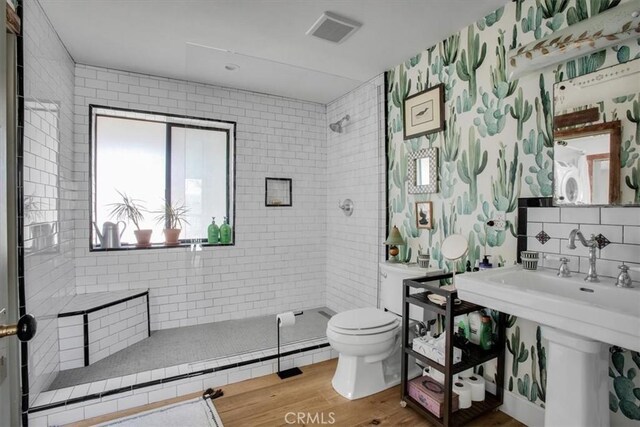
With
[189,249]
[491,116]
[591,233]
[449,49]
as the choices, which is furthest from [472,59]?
[189,249]

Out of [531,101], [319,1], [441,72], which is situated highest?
[319,1]

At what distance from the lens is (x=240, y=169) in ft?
11.1

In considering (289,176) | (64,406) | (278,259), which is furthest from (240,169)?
(64,406)

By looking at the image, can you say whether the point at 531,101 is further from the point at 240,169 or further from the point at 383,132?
the point at 240,169

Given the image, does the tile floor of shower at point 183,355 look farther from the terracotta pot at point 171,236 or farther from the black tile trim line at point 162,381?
the terracotta pot at point 171,236

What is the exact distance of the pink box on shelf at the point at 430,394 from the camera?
191 centimetres

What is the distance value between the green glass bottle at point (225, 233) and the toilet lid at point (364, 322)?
4.64 feet

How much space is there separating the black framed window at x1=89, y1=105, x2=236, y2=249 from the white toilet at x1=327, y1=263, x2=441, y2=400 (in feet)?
4.87

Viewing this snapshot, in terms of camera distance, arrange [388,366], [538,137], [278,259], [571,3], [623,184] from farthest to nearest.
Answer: [278,259]
[388,366]
[538,137]
[571,3]
[623,184]

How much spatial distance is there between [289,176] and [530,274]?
2534 mm

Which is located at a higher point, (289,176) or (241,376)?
(289,176)

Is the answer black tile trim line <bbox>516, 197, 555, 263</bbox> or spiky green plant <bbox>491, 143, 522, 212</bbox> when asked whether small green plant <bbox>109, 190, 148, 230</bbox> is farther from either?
black tile trim line <bbox>516, 197, 555, 263</bbox>

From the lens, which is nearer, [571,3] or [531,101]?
[571,3]

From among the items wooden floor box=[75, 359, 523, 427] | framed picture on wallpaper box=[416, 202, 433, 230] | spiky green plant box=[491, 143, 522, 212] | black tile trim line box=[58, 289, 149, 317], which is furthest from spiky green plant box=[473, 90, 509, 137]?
black tile trim line box=[58, 289, 149, 317]
